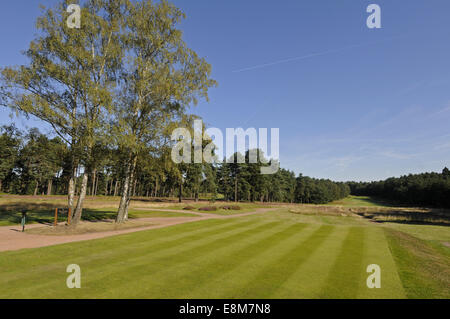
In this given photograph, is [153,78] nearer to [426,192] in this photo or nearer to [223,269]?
[223,269]

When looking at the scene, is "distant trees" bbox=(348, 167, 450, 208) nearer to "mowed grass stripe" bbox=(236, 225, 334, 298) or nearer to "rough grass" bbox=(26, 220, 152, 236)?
"mowed grass stripe" bbox=(236, 225, 334, 298)

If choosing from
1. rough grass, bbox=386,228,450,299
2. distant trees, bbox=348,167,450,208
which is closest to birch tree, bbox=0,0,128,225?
rough grass, bbox=386,228,450,299

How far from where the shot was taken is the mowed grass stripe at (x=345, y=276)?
7.13 meters

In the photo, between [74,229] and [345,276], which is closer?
[345,276]

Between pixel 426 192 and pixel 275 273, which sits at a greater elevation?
pixel 426 192

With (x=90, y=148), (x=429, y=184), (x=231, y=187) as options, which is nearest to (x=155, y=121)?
(x=90, y=148)

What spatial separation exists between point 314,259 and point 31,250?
530 inches

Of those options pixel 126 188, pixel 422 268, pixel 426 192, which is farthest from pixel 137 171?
pixel 426 192

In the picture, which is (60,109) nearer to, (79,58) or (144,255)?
(79,58)

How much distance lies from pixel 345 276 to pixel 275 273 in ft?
8.42

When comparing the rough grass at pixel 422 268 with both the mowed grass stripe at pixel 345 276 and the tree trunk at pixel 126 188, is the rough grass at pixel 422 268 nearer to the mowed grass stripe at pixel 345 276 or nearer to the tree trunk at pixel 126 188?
the mowed grass stripe at pixel 345 276

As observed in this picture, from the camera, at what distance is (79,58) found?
17.6 meters

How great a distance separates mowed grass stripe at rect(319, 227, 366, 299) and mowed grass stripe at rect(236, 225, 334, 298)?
1.33 meters

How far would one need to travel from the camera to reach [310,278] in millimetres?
8266
